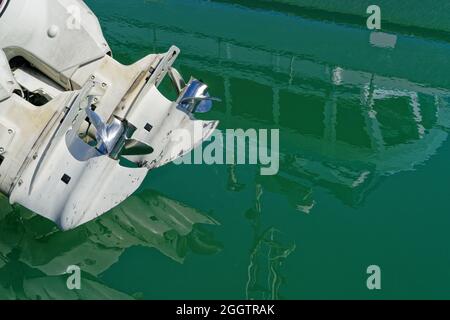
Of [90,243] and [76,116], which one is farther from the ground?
[76,116]

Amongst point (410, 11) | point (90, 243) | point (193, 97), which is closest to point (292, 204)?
point (193, 97)

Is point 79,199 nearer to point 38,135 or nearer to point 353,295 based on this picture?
point 38,135

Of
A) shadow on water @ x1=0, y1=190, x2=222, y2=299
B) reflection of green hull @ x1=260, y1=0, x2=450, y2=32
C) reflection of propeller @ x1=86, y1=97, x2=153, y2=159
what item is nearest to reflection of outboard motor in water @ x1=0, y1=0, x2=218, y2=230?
reflection of propeller @ x1=86, y1=97, x2=153, y2=159

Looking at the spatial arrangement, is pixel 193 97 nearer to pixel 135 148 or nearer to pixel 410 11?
pixel 135 148

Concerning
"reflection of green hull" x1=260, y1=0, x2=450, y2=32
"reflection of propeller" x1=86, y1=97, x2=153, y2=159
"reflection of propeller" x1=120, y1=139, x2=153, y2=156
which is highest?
"reflection of green hull" x1=260, y1=0, x2=450, y2=32

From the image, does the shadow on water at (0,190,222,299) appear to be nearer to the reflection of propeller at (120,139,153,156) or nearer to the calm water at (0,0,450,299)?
the calm water at (0,0,450,299)
